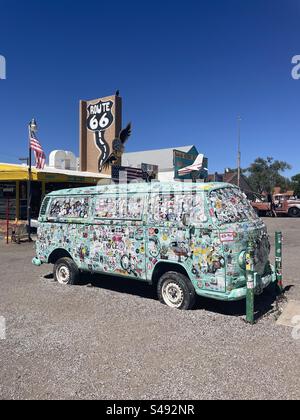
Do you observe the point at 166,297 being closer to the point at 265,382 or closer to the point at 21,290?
the point at 265,382

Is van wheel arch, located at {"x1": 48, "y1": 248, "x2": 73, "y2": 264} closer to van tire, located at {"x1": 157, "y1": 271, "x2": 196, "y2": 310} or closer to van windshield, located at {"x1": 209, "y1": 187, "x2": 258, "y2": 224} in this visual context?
van tire, located at {"x1": 157, "y1": 271, "x2": 196, "y2": 310}

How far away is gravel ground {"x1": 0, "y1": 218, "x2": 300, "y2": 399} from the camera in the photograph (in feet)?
11.2

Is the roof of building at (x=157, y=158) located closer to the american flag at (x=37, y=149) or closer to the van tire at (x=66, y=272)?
the american flag at (x=37, y=149)

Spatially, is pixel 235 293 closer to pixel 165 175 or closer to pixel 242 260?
pixel 242 260

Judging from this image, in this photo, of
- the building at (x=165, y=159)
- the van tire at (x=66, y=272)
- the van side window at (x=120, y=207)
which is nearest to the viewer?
the van side window at (x=120, y=207)

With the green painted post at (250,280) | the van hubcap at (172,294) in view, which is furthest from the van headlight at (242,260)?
the van hubcap at (172,294)

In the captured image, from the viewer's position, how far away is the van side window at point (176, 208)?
5423mm

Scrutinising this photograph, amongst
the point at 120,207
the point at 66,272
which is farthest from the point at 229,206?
the point at 66,272

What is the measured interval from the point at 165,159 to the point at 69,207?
1579 inches

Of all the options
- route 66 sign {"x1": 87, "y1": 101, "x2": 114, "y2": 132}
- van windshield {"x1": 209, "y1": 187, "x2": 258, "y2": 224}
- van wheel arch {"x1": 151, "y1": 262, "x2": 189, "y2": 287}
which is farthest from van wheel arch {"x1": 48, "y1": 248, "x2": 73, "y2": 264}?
route 66 sign {"x1": 87, "y1": 101, "x2": 114, "y2": 132}

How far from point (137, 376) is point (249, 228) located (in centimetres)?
288

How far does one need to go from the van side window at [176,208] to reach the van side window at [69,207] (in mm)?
1707

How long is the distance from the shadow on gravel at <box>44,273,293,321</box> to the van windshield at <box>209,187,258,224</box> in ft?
5.04
